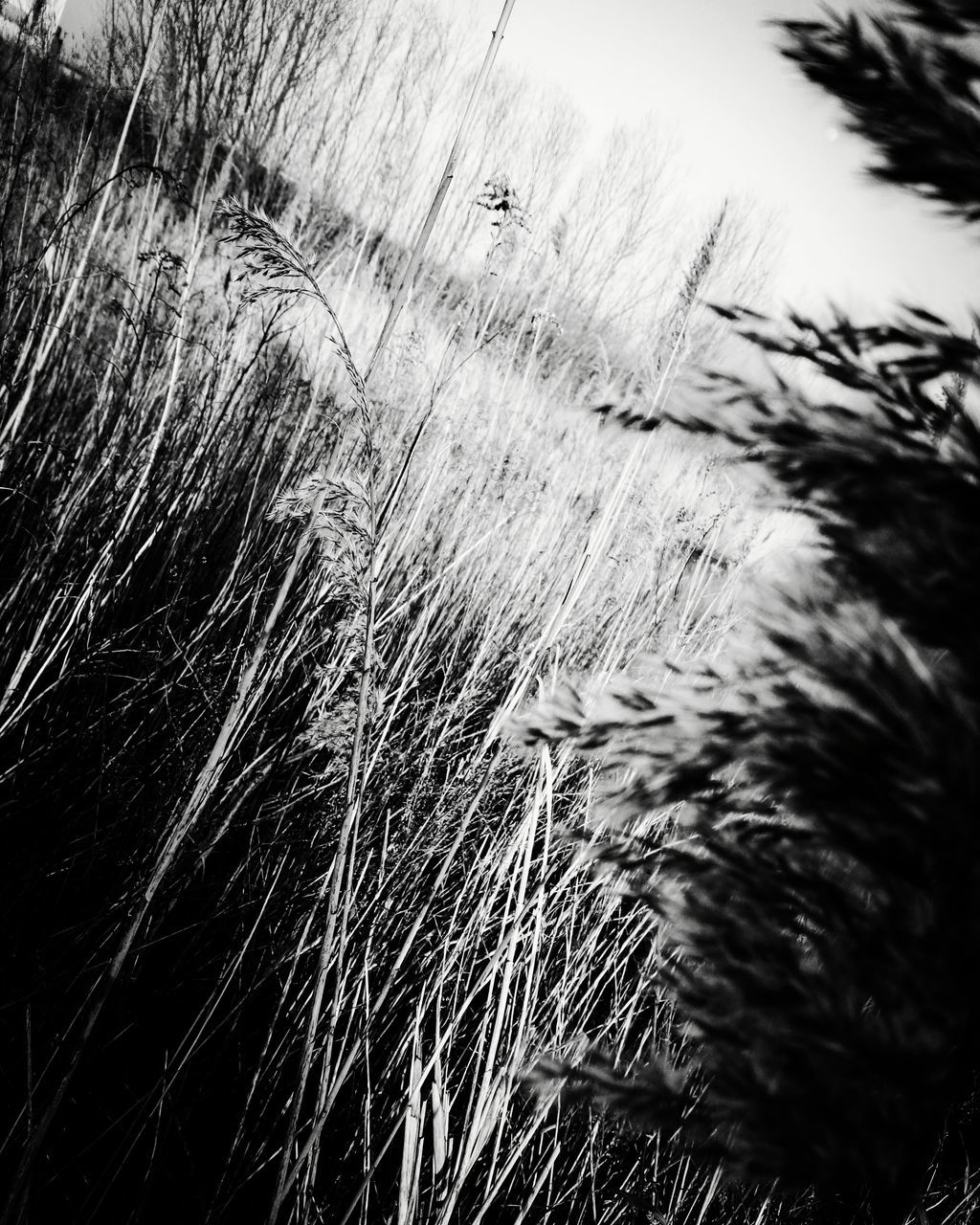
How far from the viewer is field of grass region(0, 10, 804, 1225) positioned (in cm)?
90

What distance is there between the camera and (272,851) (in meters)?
1.43

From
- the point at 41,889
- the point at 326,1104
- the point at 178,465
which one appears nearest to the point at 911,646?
the point at 326,1104

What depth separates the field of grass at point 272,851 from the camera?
0.90 meters

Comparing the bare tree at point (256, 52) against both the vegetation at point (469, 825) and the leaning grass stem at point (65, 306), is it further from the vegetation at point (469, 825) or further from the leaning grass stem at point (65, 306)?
the vegetation at point (469, 825)

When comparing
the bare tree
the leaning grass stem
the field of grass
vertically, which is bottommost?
the field of grass

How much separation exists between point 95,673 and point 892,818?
5.48 ft

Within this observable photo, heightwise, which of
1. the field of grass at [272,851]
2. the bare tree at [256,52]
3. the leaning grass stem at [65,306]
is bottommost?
the field of grass at [272,851]

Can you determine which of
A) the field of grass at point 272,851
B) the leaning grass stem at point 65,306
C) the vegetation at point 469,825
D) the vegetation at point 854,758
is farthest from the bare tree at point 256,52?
the vegetation at point 854,758

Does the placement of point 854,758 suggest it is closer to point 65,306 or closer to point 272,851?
point 272,851

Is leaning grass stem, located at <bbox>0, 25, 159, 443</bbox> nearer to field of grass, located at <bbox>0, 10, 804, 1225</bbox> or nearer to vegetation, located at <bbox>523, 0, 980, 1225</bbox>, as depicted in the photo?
field of grass, located at <bbox>0, 10, 804, 1225</bbox>

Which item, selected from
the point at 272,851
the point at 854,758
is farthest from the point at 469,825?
the point at 854,758

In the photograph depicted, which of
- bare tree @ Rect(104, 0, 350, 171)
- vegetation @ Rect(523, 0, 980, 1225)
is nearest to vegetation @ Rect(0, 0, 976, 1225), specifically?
vegetation @ Rect(523, 0, 980, 1225)

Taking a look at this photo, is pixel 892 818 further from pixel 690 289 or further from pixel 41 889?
pixel 41 889

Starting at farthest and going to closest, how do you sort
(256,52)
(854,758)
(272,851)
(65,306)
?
(256,52)
(65,306)
(272,851)
(854,758)
